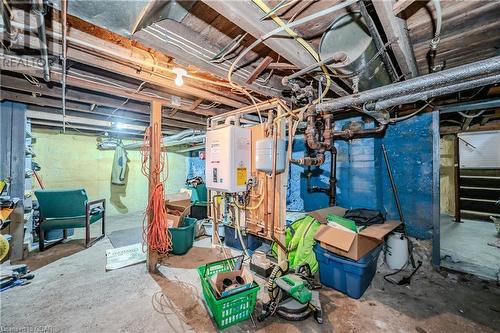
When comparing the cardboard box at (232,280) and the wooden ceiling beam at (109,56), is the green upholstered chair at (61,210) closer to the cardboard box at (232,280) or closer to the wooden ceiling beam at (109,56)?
the wooden ceiling beam at (109,56)

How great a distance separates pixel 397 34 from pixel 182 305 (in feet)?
9.32

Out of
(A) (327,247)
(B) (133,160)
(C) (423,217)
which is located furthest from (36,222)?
(C) (423,217)

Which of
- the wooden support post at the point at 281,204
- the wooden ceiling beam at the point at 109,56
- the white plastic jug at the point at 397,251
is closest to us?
the wooden ceiling beam at the point at 109,56

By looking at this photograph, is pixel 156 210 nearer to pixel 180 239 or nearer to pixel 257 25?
pixel 180 239

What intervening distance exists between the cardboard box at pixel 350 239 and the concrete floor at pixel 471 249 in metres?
1.30

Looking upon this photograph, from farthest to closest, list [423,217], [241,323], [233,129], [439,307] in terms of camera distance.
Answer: [423,217]
[233,129]
[439,307]
[241,323]

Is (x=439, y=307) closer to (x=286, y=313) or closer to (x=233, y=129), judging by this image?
(x=286, y=313)

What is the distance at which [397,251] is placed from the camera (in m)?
2.66

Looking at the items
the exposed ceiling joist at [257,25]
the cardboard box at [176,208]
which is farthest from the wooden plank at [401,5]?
the cardboard box at [176,208]

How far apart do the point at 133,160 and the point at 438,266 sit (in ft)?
23.4

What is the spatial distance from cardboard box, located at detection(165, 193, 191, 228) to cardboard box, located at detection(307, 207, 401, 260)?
209cm

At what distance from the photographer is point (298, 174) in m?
4.17

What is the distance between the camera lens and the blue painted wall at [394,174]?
9.50 feet

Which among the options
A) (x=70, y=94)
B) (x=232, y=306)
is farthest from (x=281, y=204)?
(x=70, y=94)
